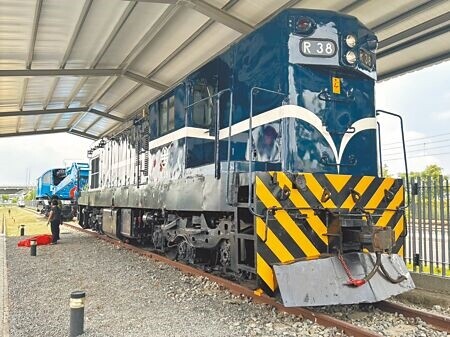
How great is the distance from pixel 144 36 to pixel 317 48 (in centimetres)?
799

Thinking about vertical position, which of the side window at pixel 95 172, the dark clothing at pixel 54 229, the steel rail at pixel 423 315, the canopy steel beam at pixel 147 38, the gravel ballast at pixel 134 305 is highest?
the canopy steel beam at pixel 147 38

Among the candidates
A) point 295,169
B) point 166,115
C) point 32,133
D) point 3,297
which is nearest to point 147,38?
point 166,115

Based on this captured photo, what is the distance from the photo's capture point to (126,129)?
11109 mm

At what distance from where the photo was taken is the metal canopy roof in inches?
363

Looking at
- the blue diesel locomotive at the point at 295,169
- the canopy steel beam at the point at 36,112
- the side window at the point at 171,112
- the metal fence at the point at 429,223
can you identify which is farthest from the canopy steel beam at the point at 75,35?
the metal fence at the point at 429,223

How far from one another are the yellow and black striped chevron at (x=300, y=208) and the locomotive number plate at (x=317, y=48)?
155 cm

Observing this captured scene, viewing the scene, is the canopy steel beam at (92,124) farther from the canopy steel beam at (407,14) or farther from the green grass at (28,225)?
the canopy steel beam at (407,14)

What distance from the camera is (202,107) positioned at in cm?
709

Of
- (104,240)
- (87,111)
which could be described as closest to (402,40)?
(104,240)

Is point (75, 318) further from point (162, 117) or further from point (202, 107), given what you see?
point (162, 117)

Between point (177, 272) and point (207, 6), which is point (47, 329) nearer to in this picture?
point (177, 272)

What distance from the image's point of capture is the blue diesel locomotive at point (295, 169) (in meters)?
4.75

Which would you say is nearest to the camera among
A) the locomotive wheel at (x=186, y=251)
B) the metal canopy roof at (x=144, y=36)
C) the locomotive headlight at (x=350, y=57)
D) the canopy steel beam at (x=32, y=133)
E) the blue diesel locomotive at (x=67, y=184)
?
the locomotive headlight at (x=350, y=57)

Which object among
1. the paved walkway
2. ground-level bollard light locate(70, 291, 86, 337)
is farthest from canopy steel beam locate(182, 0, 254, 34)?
ground-level bollard light locate(70, 291, 86, 337)
